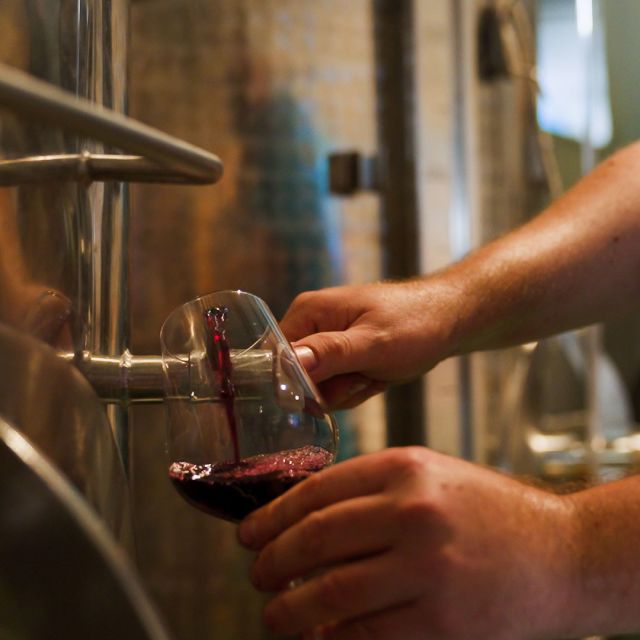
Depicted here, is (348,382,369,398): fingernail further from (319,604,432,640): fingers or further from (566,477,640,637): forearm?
(319,604,432,640): fingers

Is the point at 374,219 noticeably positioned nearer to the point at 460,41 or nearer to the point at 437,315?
the point at 460,41

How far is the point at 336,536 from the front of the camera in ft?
1.39

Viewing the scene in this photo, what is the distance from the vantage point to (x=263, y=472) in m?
0.55

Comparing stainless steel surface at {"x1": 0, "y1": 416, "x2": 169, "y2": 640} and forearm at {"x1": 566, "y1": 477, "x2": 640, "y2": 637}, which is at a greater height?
stainless steel surface at {"x1": 0, "y1": 416, "x2": 169, "y2": 640}

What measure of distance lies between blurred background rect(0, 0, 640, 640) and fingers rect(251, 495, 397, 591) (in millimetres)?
816

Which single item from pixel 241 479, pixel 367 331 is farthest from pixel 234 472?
pixel 367 331

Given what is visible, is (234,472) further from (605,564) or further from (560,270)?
(560,270)

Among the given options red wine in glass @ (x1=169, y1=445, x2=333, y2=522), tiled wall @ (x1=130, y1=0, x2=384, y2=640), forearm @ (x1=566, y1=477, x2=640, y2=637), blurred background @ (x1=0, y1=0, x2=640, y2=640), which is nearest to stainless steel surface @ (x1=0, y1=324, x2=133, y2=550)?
red wine in glass @ (x1=169, y1=445, x2=333, y2=522)

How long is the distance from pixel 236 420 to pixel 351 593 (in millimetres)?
170

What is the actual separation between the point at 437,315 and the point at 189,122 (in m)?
0.78

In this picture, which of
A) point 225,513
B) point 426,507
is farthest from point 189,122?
point 426,507

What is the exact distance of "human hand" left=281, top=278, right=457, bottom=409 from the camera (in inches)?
33.2

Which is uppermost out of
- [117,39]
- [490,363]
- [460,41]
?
[460,41]

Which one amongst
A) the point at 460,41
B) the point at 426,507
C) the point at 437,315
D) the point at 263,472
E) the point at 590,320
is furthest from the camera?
the point at 460,41
